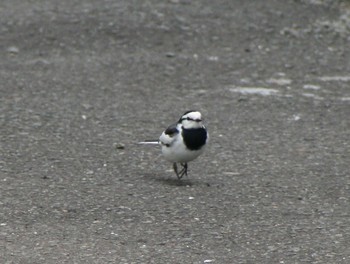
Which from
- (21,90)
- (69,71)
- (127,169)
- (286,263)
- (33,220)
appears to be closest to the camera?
(286,263)

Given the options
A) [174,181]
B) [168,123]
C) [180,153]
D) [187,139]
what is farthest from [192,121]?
[168,123]

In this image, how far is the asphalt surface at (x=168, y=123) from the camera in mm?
5875

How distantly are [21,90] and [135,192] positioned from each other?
10.2ft

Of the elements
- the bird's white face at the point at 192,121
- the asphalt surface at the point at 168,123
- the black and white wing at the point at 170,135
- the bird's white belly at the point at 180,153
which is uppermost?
the bird's white face at the point at 192,121

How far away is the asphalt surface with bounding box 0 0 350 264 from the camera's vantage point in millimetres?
5875

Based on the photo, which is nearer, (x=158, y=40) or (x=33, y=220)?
(x=33, y=220)

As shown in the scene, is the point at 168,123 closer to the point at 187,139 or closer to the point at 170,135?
the point at 170,135

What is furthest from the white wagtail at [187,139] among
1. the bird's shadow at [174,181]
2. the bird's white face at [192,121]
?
the bird's shadow at [174,181]

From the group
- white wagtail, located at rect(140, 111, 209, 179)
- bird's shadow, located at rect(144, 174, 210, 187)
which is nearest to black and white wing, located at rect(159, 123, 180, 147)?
white wagtail, located at rect(140, 111, 209, 179)

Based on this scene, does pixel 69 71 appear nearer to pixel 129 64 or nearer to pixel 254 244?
pixel 129 64

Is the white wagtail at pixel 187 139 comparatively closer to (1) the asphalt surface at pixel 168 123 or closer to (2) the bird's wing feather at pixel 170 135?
(2) the bird's wing feather at pixel 170 135

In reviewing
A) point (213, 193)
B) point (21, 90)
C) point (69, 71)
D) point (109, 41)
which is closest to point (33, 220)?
point (213, 193)

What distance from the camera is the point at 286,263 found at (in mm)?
5477

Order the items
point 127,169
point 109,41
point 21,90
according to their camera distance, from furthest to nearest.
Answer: point 109,41, point 21,90, point 127,169
